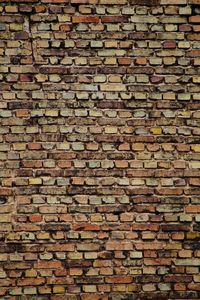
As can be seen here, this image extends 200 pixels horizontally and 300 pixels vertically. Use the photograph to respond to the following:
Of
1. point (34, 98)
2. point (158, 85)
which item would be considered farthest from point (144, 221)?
point (34, 98)

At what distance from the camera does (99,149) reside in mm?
3031

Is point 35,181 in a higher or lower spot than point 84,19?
lower

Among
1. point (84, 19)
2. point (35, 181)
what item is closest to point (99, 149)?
point (35, 181)

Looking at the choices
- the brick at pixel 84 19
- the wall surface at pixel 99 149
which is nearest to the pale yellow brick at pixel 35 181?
the wall surface at pixel 99 149

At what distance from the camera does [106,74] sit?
3.07 metres

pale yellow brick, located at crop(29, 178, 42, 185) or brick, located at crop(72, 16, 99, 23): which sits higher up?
brick, located at crop(72, 16, 99, 23)

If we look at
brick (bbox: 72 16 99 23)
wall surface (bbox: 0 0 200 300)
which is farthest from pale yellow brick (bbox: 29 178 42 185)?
brick (bbox: 72 16 99 23)

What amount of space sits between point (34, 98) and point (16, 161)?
1.73 ft

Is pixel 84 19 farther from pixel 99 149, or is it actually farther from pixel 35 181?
pixel 35 181

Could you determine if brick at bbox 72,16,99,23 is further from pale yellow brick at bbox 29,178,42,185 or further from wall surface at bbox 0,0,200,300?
pale yellow brick at bbox 29,178,42,185

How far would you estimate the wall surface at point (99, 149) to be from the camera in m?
2.97

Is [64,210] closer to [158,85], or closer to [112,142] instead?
[112,142]

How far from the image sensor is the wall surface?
2971 mm

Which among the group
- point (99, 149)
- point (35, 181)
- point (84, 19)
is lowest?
point (35, 181)
